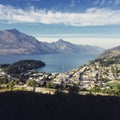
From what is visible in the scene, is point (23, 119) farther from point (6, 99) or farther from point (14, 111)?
point (6, 99)

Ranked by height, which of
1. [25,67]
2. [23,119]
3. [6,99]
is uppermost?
[25,67]

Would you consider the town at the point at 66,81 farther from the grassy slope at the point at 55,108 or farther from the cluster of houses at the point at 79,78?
the grassy slope at the point at 55,108

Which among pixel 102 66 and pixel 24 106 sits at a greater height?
pixel 102 66

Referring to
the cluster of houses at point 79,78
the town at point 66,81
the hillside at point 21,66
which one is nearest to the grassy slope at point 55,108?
the town at point 66,81

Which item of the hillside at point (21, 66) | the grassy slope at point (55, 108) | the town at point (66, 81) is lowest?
the grassy slope at point (55, 108)

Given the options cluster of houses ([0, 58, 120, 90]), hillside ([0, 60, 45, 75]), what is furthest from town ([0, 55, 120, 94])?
hillside ([0, 60, 45, 75])

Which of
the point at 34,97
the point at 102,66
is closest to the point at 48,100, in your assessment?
the point at 34,97

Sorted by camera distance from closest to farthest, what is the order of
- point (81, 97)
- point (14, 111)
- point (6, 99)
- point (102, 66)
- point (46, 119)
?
1. point (46, 119)
2. point (14, 111)
3. point (6, 99)
4. point (81, 97)
5. point (102, 66)

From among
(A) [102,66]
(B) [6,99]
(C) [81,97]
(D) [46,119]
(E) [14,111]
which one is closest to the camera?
(D) [46,119]
